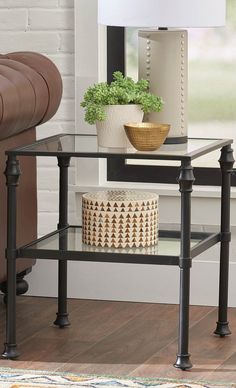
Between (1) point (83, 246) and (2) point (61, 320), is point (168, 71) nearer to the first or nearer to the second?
(1) point (83, 246)

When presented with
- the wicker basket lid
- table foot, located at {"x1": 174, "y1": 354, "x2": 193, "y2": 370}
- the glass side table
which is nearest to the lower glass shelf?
the glass side table

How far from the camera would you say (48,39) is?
13.0 ft

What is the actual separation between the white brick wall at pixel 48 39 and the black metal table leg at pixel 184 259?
3.19 ft

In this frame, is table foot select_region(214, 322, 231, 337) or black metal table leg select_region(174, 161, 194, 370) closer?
black metal table leg select_region(174, 161, 194, 370)

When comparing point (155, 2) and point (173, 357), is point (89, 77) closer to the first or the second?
point (155, 2)

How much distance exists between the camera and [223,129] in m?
3.97

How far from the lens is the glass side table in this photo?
3109 mm

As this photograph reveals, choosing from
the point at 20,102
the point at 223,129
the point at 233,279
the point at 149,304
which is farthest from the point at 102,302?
the point at 20,102

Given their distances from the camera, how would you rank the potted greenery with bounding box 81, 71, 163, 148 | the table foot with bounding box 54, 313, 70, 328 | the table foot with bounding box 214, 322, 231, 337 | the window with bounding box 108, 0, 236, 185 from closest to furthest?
the potted greenery with bounding box 81, 71, 163, 148
the table foot with bounding box 214, 322, 231, 337
the table foot with bounding box 54, 313, 70, 328
the window with bounding box 108, 0, 236, 185

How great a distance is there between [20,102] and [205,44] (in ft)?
3.08

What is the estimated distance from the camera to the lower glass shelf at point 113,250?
3170mm

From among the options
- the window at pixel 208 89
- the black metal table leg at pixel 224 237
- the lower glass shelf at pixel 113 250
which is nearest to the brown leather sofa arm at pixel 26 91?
the lower glass shelf at pixel 113 250

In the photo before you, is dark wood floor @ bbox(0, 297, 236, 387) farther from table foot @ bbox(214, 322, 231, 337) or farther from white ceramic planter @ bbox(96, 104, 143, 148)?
white ceramic planter @ bbox(96, 104, 143, 148)

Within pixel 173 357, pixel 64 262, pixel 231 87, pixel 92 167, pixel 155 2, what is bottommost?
pixel 173 357
